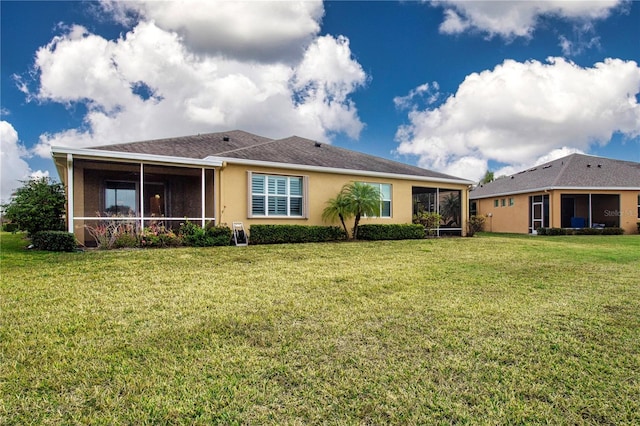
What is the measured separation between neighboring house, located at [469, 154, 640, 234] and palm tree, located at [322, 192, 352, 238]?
46.7ft

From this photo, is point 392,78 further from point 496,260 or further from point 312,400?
point 312,400

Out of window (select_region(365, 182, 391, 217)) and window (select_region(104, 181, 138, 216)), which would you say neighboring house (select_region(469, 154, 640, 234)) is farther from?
window (select_region(104, 181, 138, 216))

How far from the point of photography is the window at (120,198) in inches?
515

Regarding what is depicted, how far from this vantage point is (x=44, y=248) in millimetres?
9172

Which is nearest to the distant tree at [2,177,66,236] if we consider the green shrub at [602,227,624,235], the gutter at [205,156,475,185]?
the gutter at [205,156,475,185]

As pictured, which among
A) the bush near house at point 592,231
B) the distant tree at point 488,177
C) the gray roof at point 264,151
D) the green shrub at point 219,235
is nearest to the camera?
the green shrub at point 219,235

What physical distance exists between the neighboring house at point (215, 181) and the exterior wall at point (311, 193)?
1.3 inches

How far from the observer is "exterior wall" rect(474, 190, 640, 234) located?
20.6 m

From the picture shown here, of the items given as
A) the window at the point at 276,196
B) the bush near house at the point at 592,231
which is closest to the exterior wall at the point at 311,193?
the window at the point at 276,196

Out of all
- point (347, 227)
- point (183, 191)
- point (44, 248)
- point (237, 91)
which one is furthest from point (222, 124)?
point (44, 248)

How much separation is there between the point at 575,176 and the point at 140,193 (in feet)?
79.2

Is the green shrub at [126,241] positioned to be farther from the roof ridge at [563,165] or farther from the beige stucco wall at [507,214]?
the beige stucco wall at [507,214]

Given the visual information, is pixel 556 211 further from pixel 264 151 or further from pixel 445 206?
pixel 264 151

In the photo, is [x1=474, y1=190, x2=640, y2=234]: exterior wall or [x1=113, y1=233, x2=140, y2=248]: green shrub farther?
[x1=474, y1=190, x2=640, y2=234]: exterior wall
